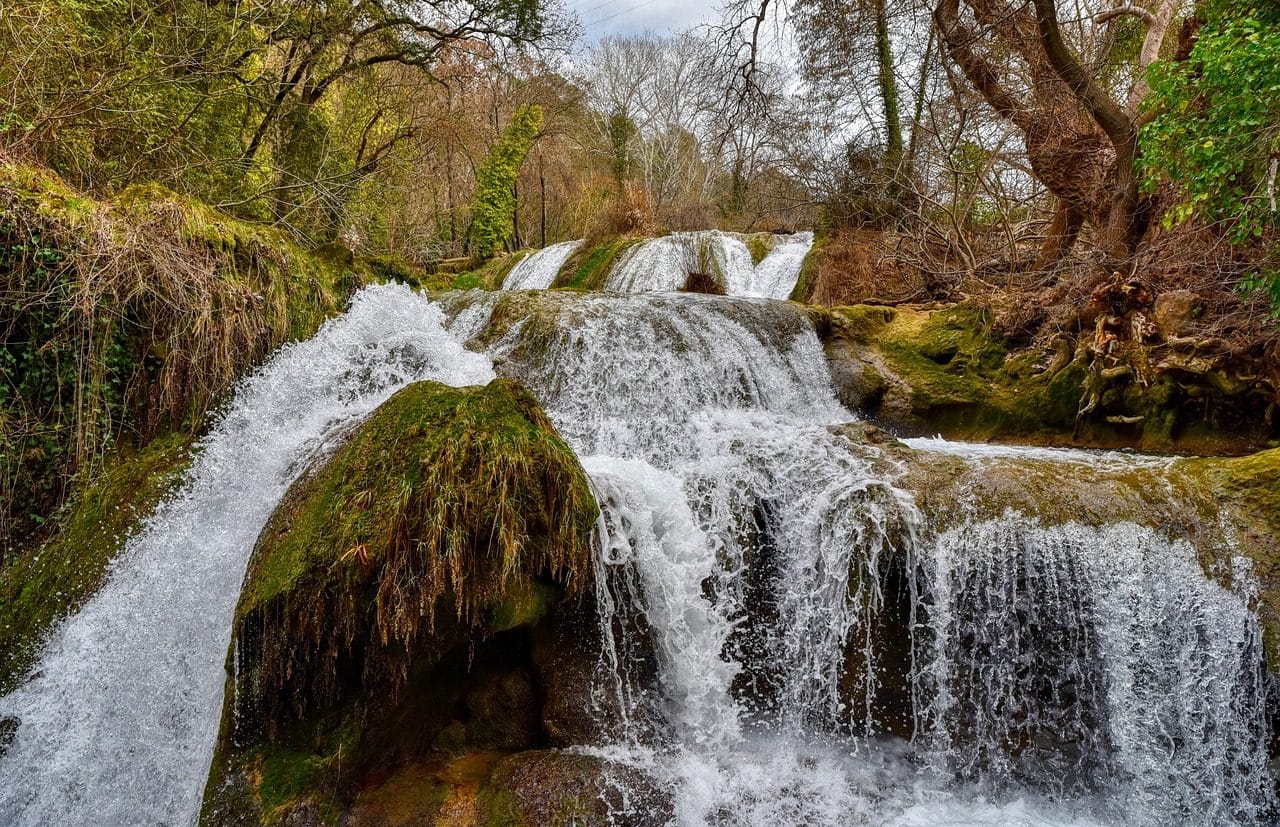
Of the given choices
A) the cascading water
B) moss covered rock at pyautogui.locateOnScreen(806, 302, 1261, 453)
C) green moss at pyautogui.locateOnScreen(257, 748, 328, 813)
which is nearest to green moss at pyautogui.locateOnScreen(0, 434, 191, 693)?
green moss at pyautogui.locateOnScreen(257, 748, 328, 813)

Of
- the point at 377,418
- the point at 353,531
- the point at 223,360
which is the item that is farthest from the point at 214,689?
the point at 223,360

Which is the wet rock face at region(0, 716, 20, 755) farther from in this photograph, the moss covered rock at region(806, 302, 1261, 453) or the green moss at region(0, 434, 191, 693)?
the moss covered rock at region(806, 302, 1261, 453)

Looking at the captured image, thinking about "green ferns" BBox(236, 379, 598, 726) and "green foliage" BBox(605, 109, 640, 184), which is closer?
"green ferns" BBox(236, 379, 598, 726)

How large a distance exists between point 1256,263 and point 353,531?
573cm

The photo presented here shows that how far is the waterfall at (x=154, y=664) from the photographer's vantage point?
2.49 m

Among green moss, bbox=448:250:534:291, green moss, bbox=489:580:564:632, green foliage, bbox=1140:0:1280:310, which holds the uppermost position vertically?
green moss, bbox=448:250:534:291

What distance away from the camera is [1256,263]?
3.97 meters

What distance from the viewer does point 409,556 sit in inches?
90.4

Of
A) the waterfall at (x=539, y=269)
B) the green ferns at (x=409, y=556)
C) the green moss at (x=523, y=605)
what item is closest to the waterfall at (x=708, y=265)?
the waterfall at (x=539, y=269)

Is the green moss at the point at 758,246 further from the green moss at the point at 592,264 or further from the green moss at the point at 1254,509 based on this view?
the green moss at the point at 1254,509

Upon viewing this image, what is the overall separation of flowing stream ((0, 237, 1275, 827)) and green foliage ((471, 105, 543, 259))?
1268 centimetres

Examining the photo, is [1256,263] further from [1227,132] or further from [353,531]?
[353,531]

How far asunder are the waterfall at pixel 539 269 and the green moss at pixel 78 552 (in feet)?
28.8

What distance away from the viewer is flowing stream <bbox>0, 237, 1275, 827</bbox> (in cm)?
261
